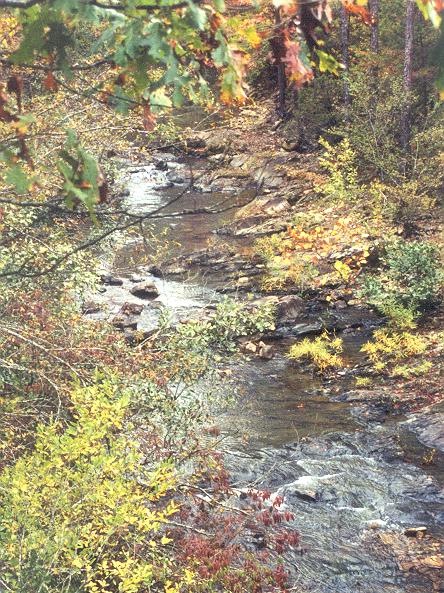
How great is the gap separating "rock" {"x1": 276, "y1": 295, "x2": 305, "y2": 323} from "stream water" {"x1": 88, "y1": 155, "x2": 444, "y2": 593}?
1400 millimetres

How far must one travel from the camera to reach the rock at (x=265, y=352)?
1242cm

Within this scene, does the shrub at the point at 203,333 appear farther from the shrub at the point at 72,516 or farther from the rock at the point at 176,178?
the rock at the point at 176,178

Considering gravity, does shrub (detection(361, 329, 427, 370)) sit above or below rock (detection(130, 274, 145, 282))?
below

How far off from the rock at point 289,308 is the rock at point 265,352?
4.41 feet

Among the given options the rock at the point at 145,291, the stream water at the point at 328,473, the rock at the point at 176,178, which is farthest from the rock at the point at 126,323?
the rock at the point at 176,178

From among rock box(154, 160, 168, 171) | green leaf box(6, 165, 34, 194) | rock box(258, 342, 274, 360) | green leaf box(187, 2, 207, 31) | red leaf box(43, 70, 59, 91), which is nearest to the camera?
green leaf box(187, 2, 207, 31)

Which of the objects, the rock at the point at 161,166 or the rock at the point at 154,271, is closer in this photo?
the rock at the point at 154,271

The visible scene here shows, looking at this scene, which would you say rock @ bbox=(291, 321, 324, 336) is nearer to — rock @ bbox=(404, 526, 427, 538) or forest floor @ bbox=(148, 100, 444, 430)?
forest floor @ bbox=(148, 100, 444, 430)

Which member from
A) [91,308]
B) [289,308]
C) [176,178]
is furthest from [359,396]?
[176,178]

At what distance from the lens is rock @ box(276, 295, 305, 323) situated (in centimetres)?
1407

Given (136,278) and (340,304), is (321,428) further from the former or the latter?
(136,278)

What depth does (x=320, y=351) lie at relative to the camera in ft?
39.8

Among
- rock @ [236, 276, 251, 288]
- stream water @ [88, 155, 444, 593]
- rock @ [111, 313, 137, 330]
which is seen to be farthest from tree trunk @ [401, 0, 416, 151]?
rock @ [111, 313, 137, 330]

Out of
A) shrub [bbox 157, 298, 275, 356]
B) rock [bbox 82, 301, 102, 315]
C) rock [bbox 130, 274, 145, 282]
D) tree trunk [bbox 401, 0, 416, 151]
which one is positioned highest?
tree trunk [bbox 401, 0, 416, 151]
